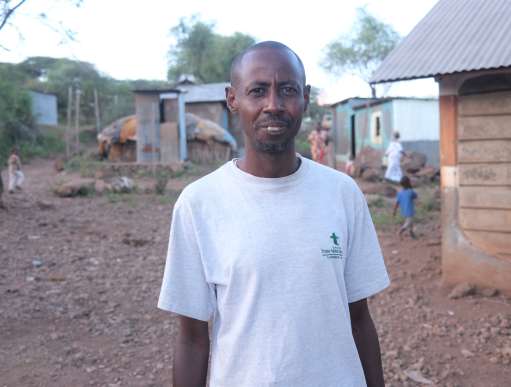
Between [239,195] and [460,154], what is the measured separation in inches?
178

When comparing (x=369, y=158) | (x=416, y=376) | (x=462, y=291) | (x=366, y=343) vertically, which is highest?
(x=369, y=158)

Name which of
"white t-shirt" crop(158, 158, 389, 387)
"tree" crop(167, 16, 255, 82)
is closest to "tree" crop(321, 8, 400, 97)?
"tree" crop(167, 16, 255, 82)

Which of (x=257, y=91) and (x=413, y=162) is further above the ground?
(x=413, y=162)

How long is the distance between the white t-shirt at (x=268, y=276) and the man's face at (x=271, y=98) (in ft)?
0.35

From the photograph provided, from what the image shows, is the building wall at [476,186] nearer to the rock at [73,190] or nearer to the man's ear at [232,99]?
the man's ear at [232,99]

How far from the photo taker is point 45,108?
104 feet

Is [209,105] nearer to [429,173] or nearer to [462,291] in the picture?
[429,173]

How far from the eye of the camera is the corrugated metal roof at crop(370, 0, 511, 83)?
4.98 metres

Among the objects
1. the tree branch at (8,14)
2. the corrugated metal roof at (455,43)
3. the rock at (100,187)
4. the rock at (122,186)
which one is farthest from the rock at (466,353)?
the rock at (100,187)

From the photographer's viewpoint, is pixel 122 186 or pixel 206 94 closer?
pixel 122 186

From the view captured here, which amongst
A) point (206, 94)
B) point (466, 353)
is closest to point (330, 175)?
point (466, 353)

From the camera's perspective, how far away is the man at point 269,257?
4.77 ft

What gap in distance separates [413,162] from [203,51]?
2858 centimetres

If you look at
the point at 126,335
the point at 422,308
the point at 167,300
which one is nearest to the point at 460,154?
the point at 422,308
